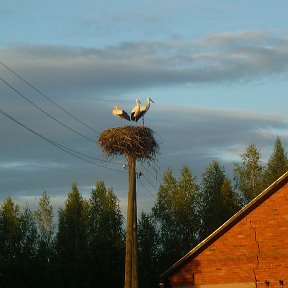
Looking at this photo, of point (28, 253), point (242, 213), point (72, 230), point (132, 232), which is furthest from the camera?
point (72, 230)

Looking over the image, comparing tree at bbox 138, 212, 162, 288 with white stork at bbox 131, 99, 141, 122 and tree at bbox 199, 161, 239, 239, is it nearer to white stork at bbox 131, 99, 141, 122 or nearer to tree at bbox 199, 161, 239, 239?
tree at bbox 199, 161, 239, 239

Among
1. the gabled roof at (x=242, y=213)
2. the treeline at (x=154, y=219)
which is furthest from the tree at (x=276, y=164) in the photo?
the gabled roof at (x=242, y=213)

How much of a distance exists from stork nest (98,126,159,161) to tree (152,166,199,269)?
22679 mm

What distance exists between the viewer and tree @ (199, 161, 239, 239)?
49375mm

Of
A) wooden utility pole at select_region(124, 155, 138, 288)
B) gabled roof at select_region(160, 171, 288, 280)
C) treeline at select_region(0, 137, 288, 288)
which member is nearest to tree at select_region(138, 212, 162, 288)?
treeline at select_region(0, 137, 288, 288)

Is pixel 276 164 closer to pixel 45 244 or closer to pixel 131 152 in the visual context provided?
pixel 45 244

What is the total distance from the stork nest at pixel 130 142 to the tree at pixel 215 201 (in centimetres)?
2487

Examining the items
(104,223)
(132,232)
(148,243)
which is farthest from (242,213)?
(104,223)

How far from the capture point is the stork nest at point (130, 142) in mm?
24250

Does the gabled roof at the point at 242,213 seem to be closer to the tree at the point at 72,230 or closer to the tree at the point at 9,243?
the tree at the point at 9,243

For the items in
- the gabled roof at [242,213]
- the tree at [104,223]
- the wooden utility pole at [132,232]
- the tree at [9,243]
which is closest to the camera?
the wooden utility pole at [132,232]

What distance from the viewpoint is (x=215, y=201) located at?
50.7 m

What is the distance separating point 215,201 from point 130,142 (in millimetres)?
27234

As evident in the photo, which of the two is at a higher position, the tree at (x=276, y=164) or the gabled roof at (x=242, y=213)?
the tree at (x=276, y=164)
